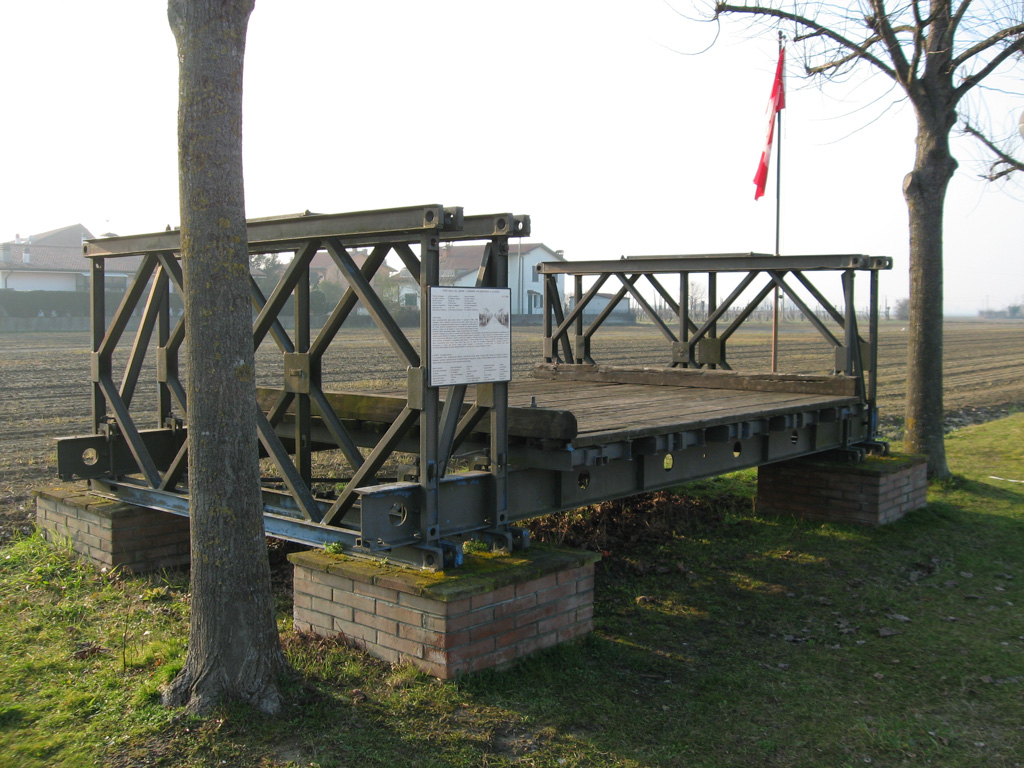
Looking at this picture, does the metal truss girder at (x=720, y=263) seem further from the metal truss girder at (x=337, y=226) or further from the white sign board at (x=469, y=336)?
the white sign board at (x=469, y=336)

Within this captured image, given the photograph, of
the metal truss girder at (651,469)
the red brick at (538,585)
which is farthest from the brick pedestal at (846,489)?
the red brick at (538,585)

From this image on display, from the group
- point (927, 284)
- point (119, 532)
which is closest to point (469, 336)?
point (119, 532)

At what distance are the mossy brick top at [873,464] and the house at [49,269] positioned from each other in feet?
149

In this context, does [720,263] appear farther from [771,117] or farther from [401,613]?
[401,613]

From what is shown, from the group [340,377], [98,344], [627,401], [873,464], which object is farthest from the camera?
[340,377]

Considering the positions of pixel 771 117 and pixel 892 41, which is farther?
pixel 771 117

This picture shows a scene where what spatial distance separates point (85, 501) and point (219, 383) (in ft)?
12.6

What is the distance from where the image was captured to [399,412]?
6516 mm

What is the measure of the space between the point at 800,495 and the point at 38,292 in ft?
158

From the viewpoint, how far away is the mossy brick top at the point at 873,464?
9.57 metres

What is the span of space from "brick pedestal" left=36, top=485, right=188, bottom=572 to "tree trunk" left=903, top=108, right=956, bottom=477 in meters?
8.33

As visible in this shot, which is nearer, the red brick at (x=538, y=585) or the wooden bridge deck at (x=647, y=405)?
the red brick at (x=538, y=585)

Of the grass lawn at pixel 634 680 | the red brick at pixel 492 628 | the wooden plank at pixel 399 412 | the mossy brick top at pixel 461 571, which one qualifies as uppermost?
the wooden plank at pixel 399 412

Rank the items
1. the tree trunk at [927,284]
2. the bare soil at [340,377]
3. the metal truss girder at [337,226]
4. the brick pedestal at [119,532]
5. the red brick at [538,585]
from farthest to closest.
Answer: the bare soil at [340,377], the tree trunk at [927,284], the brick pedestal at [119,532], the red brick at [538,585], the metal truss girder at [337,226]
